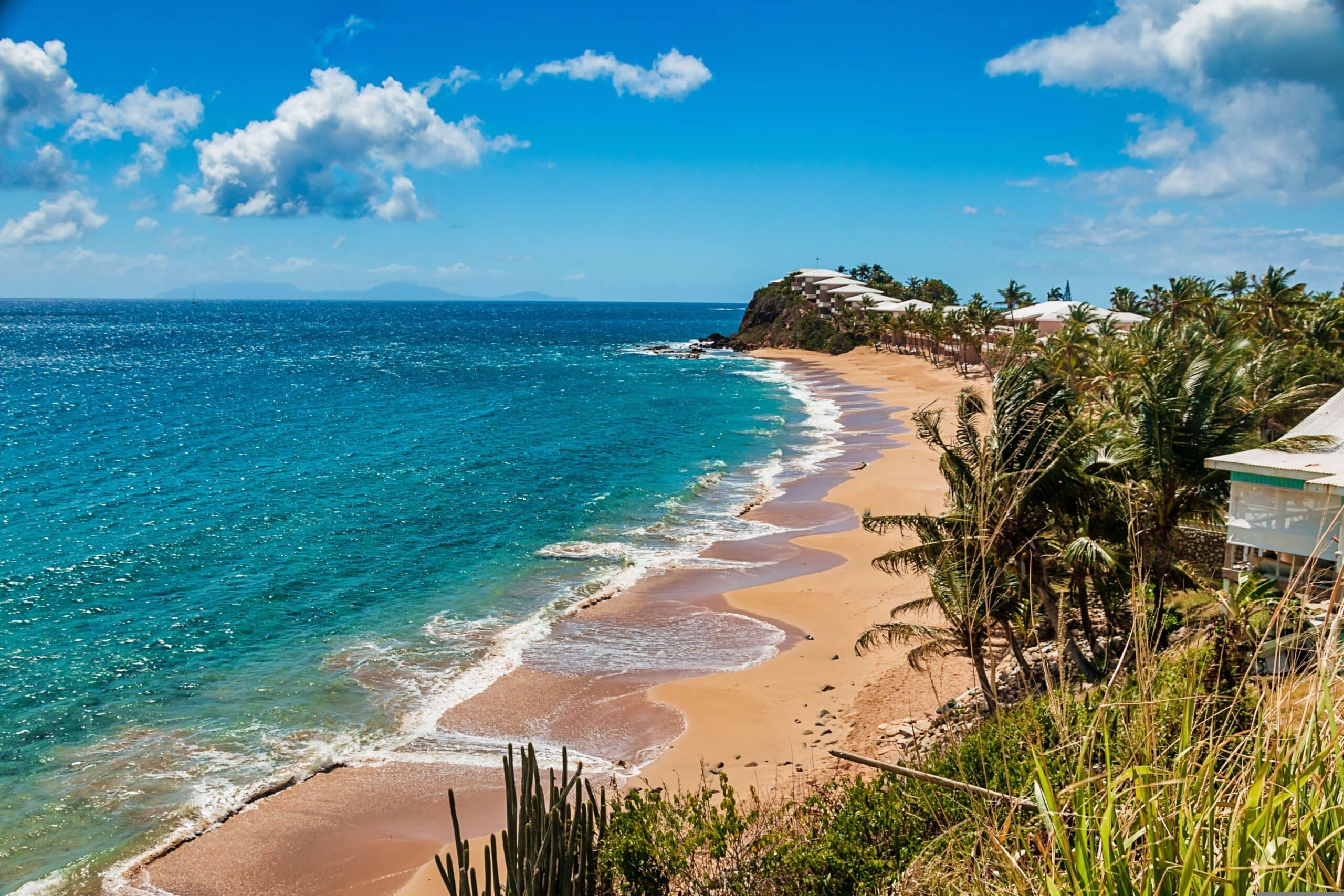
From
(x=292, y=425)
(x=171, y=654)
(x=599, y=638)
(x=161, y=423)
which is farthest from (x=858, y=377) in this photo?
(x=171, y=654)

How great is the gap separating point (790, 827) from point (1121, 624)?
10006mm

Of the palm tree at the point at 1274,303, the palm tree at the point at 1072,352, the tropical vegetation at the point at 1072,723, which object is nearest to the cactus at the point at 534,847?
the tropical vegetation at the point at 1072,723

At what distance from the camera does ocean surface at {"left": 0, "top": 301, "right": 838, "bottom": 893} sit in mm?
16609

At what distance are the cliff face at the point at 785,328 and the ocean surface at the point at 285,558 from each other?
36.1 metres

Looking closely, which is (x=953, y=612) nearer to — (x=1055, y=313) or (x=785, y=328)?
(x=1055, y=313)

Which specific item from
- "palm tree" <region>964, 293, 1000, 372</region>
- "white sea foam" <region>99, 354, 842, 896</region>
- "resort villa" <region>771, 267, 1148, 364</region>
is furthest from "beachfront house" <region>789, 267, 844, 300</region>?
"white sea foam" <region>99, 354, 842, 896</region>

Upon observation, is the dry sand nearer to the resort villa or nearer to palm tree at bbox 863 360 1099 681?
palm tree at bbox 863 360 1099 681

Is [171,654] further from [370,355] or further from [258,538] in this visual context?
[370,355]

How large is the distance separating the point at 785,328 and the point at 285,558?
91.3m

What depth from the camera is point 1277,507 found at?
1403 cm

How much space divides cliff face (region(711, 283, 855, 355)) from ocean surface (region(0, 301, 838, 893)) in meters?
36.1

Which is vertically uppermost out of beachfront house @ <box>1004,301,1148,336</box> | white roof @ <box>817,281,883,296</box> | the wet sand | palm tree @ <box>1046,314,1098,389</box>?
white roof @ <box>817,281,883,296</box>

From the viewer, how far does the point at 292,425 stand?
52938 mm

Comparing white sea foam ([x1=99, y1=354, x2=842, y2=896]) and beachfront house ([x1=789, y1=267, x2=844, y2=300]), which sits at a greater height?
beachfront house ([x1=789, y1=267, x2=844, y2=300])
